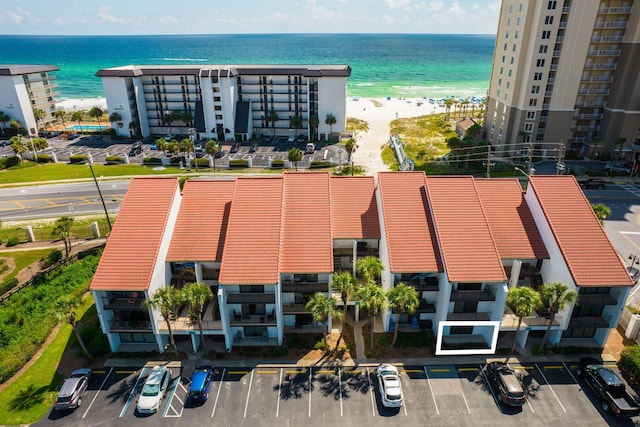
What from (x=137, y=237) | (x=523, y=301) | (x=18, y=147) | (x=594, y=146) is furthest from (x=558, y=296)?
(x=18, y=147)

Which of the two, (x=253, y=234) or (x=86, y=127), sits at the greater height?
(x=253, y=234)

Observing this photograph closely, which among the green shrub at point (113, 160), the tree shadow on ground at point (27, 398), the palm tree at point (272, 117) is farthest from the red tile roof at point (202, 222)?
the palm tree at point (272, 117)

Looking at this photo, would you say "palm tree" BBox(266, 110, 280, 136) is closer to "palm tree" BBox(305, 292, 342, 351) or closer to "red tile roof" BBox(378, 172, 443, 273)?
"red tile roof" BBox(378, 172, 443, 273)

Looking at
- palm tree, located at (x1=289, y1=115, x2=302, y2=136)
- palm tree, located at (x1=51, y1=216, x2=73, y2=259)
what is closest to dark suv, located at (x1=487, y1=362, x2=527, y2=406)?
palm tree, located at (x1=51, y1=216, x2=73, y2=259)

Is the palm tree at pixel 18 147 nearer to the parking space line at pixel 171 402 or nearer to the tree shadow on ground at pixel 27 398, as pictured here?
the tree shadow on ground at pixel 27 398

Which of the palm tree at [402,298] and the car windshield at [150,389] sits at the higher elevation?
the palm tree at [402,298]

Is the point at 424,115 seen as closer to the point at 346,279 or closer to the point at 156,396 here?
the point at 346,279

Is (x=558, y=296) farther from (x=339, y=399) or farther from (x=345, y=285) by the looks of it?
(x=339, y=399)
